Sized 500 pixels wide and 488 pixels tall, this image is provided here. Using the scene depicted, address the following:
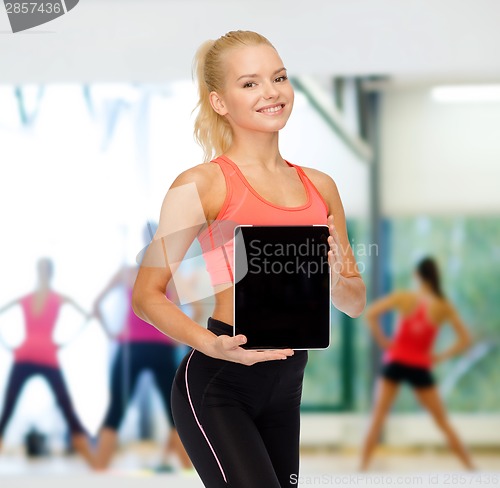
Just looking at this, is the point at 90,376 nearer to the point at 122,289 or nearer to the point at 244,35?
the point at 122,289

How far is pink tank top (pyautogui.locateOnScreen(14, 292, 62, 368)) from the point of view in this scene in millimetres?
4199

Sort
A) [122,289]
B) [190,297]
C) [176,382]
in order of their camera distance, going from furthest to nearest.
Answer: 1. [122,289]
2. [190,297]
3. [176,382]

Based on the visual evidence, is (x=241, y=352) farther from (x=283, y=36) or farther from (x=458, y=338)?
(x=458, y=338)

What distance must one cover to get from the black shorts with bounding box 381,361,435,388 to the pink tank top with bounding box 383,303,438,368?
22mm

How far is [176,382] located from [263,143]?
1.71 ft

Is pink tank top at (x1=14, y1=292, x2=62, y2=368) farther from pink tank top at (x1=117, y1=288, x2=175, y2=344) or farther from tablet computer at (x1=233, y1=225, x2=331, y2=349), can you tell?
tablet computer at (x1=233, y1=225, x2=331, y2=349)

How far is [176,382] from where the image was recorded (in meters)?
1.69

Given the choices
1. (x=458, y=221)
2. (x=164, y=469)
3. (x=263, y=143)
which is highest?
(x=263, y=143)

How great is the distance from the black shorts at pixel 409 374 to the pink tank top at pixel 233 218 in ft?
8.56

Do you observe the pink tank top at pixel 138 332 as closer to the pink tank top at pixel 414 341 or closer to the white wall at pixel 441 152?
the pink tank top at pixel 414 341

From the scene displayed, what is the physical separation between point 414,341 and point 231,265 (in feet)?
8.69

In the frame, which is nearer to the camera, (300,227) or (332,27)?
(300,227)

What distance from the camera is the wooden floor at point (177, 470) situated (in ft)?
13.4

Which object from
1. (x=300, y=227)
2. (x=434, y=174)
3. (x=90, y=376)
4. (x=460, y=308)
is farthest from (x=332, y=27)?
(x=300, y=227)
